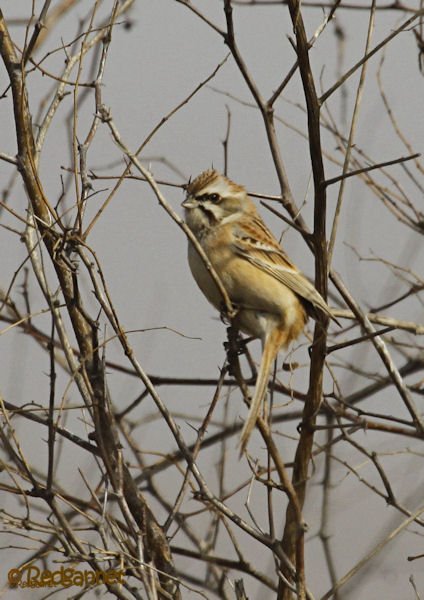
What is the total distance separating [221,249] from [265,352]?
65 centimetres

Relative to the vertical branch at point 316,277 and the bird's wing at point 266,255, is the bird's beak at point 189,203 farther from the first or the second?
the vertical branch at point 316,277

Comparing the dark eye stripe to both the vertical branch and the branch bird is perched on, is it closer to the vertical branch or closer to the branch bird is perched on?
the branch bird is perched on

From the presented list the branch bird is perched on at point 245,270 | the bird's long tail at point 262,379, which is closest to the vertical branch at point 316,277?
the bird's long tail at point 262,379

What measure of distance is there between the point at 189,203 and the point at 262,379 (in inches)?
47.3

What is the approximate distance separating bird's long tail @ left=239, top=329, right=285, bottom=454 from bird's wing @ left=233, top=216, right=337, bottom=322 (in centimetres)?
28

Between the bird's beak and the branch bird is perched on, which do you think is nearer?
the branch bird is perched on

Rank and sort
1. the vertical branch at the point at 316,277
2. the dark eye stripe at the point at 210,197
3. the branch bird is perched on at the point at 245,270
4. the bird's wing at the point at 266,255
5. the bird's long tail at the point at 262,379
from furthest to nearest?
the dark eye stripe at the point at 210,197
the bird's wing at the point at 266,255
the branch bird is perched on at the point at 245,270
the bird's long tail at the point at 262,379
the vertical branch at the point at 316,277

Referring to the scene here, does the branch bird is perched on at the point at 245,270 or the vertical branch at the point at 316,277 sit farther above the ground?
the branch bird is perched on at the point at 245,270

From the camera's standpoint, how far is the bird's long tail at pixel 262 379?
3.86 metres

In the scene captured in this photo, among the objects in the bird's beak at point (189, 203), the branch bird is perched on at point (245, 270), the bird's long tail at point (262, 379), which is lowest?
the bird's long tail at point (262, 379)

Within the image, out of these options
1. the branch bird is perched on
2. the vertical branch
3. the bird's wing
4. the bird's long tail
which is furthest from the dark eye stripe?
the vertical branch

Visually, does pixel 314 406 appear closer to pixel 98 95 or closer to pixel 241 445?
pixel 241 445

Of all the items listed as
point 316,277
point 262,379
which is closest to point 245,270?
point 262,379

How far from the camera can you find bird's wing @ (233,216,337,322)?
4.91 m
